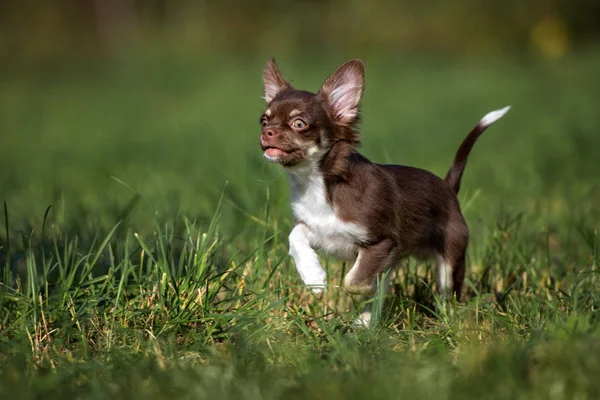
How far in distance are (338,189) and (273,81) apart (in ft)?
2.49

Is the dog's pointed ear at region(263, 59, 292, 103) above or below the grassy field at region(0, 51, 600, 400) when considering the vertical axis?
above

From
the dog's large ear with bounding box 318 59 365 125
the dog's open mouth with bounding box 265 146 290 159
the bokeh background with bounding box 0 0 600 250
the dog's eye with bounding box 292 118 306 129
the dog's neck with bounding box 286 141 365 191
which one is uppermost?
the dog's large ear with bounding box 318 59 365 125

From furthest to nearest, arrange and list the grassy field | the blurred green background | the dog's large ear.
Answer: the dog's large ear, the blurred green background, the grassy field

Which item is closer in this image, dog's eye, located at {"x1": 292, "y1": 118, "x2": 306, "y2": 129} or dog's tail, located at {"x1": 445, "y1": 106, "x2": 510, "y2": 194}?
dog's eye, located at {"x1": 292, "y1": 118, "x2": 306, "y2": 129}

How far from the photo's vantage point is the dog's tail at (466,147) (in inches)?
188

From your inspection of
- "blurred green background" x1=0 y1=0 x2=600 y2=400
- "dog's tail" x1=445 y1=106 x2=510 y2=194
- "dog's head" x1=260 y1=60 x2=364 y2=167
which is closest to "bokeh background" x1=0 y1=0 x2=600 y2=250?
"blurred green background" x1=0 y1=0 x2=600 y2=400

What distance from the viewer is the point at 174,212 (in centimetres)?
544

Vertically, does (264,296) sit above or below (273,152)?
below

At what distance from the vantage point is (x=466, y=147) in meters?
4.78

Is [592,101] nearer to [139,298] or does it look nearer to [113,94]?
[113,94]

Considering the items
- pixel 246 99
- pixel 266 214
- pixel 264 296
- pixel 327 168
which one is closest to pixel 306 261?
pixel 264 296

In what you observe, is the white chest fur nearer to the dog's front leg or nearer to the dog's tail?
the dog's front leg

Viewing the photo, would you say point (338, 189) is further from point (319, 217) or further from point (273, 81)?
point (273, 81)

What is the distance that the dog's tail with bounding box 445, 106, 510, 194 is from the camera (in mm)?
4781
